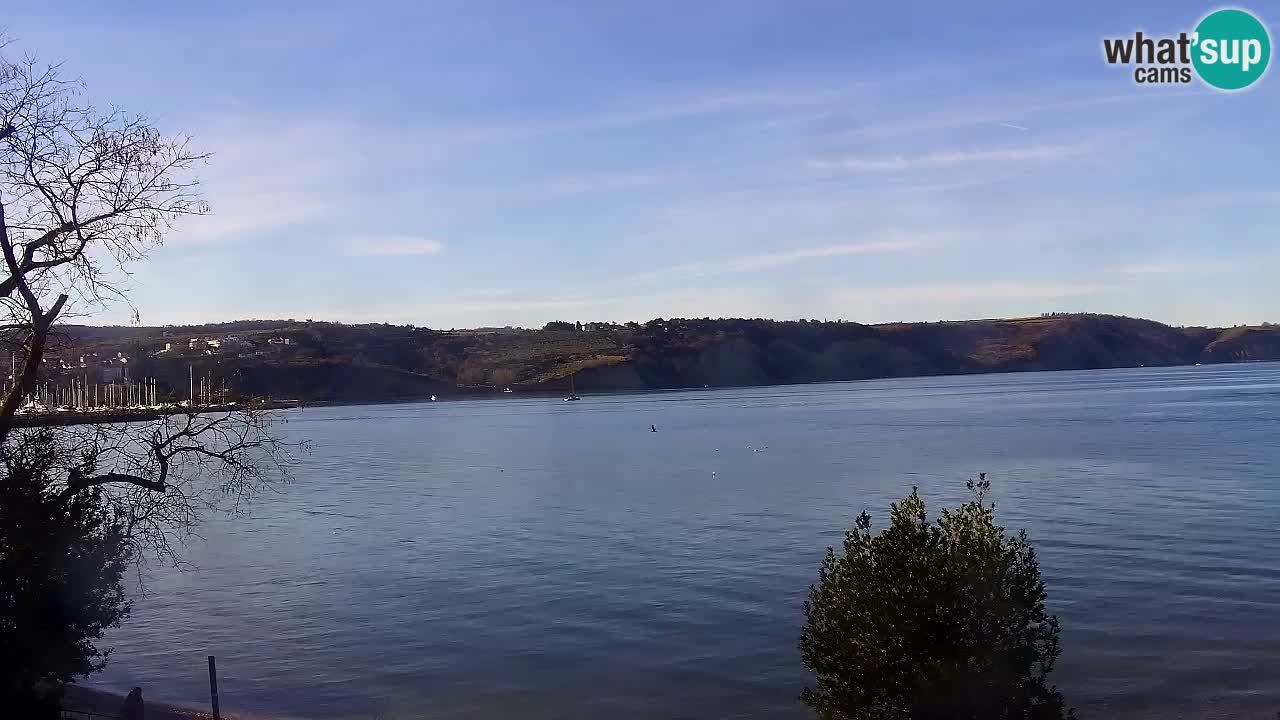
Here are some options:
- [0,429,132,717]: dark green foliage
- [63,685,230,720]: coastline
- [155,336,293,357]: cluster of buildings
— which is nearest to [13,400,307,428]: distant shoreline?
[0,429,132,717]: dark green foliage

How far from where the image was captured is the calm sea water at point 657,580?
65.8ft

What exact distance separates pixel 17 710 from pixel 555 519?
31906 mm

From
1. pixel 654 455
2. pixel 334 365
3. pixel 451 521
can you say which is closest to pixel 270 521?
pixel 451 521

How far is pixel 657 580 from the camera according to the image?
29859 millimetres

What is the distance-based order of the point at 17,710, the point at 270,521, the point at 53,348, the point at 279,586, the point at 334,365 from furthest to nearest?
the point at 334,365 → the point at 270,521 → the point at 279,586 → the point at 17,710 → the point at 53,348

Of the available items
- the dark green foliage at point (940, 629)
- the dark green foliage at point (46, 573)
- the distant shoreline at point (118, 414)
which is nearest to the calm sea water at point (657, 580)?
the dark green foliage at point (46, 573)

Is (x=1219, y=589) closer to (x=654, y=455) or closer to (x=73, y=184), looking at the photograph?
(x=73, y=184)

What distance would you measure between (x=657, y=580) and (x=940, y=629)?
19.8 meters

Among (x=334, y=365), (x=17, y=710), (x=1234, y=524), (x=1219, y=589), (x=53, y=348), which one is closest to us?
(x=53, y=348)

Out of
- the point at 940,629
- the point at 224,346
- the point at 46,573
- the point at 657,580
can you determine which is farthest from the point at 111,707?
the point at 224,346

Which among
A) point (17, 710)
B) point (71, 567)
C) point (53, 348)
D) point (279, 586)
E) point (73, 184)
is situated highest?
point (73, 184)

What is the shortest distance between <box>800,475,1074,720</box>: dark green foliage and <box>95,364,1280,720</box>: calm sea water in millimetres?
7746

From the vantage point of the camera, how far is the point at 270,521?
159 feet

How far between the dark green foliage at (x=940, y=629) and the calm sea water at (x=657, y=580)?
7.75 meters
